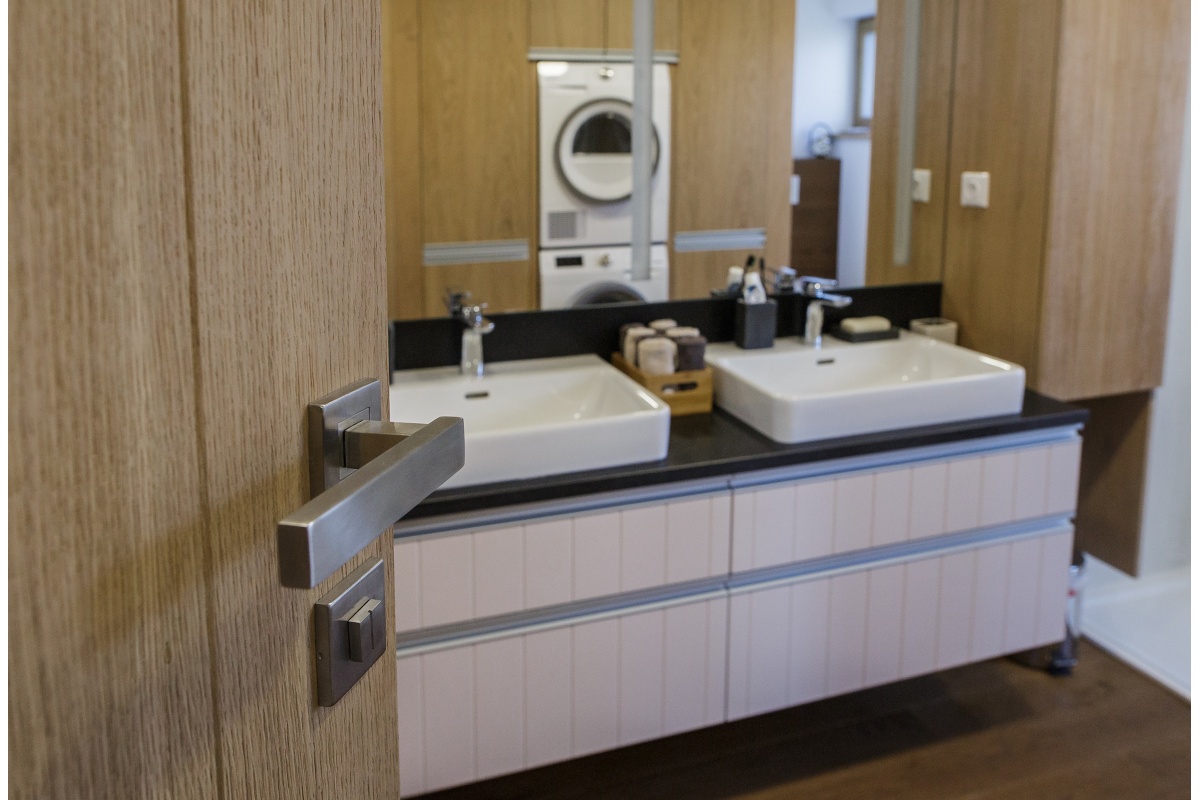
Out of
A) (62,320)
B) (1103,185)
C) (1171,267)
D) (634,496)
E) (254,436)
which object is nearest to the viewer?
(62,320)

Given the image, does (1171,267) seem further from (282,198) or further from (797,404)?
(282,198)

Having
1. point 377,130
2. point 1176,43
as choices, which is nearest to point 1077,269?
point 1176,43

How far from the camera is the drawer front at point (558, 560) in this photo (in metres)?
1.78

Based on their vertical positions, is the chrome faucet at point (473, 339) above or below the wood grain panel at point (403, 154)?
below

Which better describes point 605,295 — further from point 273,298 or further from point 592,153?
point 273,298

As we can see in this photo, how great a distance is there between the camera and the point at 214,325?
500 millimetres

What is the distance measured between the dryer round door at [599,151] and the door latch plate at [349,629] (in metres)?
1.68

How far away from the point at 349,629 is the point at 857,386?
76.6 inches

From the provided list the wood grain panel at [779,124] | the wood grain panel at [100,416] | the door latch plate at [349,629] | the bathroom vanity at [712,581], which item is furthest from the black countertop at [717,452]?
the wood grain panel at [100,416]

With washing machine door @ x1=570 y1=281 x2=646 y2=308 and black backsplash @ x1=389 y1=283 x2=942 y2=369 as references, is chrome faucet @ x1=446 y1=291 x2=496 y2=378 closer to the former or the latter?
black backsplash @ x1=389 y1=283 x2=942 y2=369

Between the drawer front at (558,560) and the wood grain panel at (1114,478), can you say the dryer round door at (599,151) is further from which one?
the wood grain panel at (1114,478)

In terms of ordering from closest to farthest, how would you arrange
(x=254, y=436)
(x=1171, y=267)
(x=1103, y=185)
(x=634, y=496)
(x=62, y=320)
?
(x=62, y=320) < (x=254, y=436) < (x=634, y=496) < (x=1103, y=185) < (x=1171, y=267)

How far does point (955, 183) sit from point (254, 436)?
2.32 metres

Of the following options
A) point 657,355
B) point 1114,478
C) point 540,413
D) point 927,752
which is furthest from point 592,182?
point 1114,478
